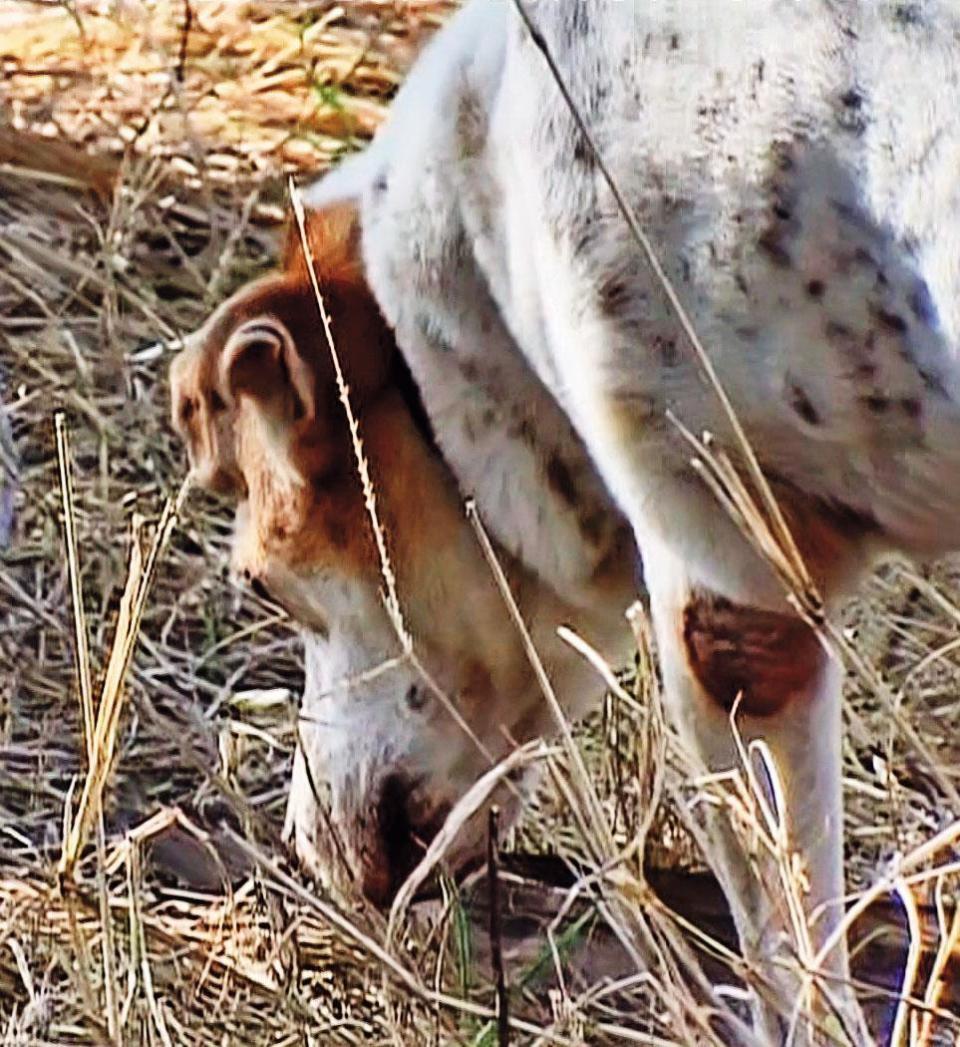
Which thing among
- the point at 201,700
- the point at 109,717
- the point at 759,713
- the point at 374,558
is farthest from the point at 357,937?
the point at 201,700

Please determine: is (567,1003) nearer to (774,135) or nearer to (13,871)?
(774,135)

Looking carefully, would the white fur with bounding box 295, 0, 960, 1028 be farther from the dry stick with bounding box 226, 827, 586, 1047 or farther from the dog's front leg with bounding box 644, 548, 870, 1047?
the dry stick with bounding box 226, 827, 586, 1047

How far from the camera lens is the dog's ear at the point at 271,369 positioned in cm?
258

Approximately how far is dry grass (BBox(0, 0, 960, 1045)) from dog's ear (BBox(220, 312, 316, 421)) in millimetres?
332

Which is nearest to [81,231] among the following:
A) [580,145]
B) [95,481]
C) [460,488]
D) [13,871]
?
[95,481]

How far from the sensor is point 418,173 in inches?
97.4

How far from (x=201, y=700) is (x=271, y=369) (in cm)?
112

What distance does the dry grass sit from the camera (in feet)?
7.57

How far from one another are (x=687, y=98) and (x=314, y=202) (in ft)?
2.40

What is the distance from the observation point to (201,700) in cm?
364

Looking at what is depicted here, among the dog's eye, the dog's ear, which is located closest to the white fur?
the dog's ear

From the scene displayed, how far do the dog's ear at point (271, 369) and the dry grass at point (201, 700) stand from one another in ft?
1.09

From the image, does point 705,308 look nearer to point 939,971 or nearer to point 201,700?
point 939,971

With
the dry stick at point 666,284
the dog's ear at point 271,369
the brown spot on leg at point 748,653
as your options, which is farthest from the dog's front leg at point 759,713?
the dog's ear at point 271,369
